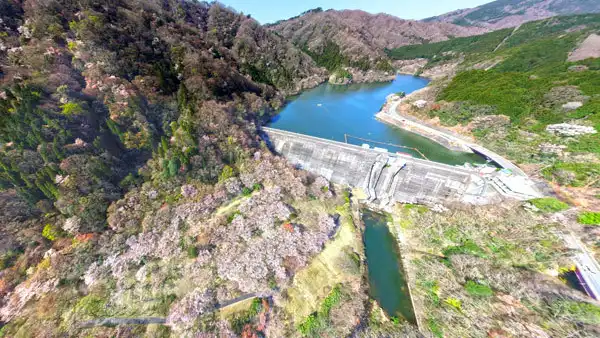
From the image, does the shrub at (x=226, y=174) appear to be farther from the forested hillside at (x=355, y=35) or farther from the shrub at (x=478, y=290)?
the forested hillside at (x=355, y=35)

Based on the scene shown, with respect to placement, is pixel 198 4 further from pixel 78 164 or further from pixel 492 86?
pixel 492 86

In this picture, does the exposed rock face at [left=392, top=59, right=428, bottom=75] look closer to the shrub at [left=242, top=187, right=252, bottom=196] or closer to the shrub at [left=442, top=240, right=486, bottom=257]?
the shrub at [left=442, top=240, right=486, bottom=257]

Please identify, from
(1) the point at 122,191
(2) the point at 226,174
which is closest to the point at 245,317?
(2) the point at 226,174

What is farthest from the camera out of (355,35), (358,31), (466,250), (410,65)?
(358,31)

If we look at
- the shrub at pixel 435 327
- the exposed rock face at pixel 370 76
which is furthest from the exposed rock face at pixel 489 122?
the exposed rock face at pixel 370 76

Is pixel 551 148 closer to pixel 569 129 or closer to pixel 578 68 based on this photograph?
pixel 569 129

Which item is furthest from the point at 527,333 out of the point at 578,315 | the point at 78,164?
the point at 78,164
